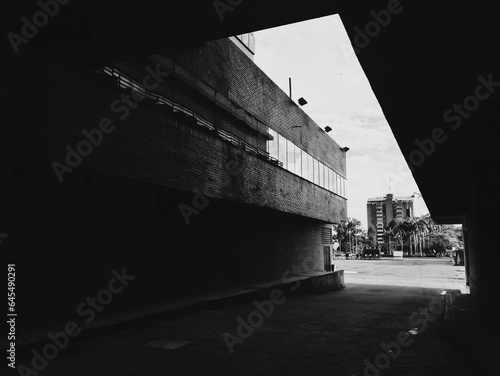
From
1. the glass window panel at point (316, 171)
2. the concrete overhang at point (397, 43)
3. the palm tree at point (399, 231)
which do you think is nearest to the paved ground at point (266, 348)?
the concrete overhang at point (397, 43)

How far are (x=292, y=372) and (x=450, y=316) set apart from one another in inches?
266

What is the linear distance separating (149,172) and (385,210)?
596ft

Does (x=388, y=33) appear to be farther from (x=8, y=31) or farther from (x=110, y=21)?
(x=8, y=31)

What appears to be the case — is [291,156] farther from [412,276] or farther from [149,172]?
[412,276]

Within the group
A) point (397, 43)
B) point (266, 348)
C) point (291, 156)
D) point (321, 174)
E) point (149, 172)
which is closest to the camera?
point (397, 43)

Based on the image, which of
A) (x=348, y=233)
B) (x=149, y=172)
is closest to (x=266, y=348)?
(x=149, y=172)

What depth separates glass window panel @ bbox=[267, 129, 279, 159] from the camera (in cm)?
1891

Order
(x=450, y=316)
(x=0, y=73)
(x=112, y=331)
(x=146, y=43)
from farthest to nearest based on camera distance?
(x=450, y=316), (x=146, y=43), (x=112, y=331), (x=0, y=73)

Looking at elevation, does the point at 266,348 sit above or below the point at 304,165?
below

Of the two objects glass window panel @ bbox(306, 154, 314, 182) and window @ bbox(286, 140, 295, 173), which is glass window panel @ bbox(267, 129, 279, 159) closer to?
window @ bbox(286, 140, 295, 173)

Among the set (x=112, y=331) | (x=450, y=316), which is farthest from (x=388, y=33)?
(x=450, y=316)

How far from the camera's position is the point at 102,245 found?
36.6 ft

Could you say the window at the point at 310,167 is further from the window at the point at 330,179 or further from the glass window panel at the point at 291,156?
the window at the point at 330,179

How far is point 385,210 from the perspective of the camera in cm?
18138
